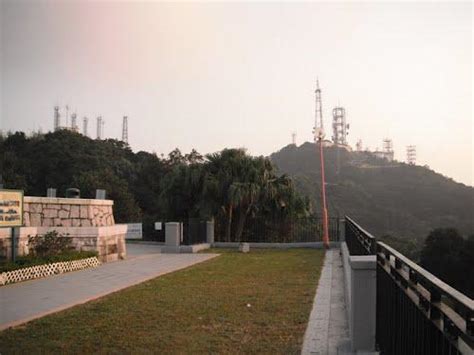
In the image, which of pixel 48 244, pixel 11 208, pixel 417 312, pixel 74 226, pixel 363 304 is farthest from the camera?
pixel 74 226

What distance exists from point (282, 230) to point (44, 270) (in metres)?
15.3

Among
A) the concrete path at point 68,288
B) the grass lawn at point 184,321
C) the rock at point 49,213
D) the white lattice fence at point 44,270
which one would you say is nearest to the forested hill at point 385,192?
the concrete path at point 68,288

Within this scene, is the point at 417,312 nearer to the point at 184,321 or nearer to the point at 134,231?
the point at 184,321

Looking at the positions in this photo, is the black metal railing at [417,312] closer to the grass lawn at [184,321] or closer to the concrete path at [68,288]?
the grass lawn at [184,321]

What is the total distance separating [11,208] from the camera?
1318 cm

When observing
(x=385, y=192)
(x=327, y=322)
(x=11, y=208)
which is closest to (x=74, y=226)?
(x=11, y=208)

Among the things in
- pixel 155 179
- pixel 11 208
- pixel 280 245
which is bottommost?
pixel 280 245

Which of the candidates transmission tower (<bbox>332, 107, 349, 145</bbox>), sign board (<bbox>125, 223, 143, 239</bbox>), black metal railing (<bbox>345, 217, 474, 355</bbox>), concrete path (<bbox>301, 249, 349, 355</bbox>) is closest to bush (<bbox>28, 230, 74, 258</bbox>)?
concrete path (<bbox>301, 249, 349, 355</bbox>)

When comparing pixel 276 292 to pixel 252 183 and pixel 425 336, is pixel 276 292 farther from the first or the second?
pixel 252 183

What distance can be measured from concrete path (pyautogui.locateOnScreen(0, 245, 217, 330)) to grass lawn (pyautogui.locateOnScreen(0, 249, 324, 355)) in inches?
18.7

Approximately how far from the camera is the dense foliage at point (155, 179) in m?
27.0

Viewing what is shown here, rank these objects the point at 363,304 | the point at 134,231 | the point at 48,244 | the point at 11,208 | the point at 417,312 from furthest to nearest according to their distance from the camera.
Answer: the point at 134,231 → the point at 48,244 → the point at 11,208 → the point at 363,304 → the point at 417,312

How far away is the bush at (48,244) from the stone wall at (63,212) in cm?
49

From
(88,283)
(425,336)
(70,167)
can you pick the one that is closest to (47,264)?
(88,283)
